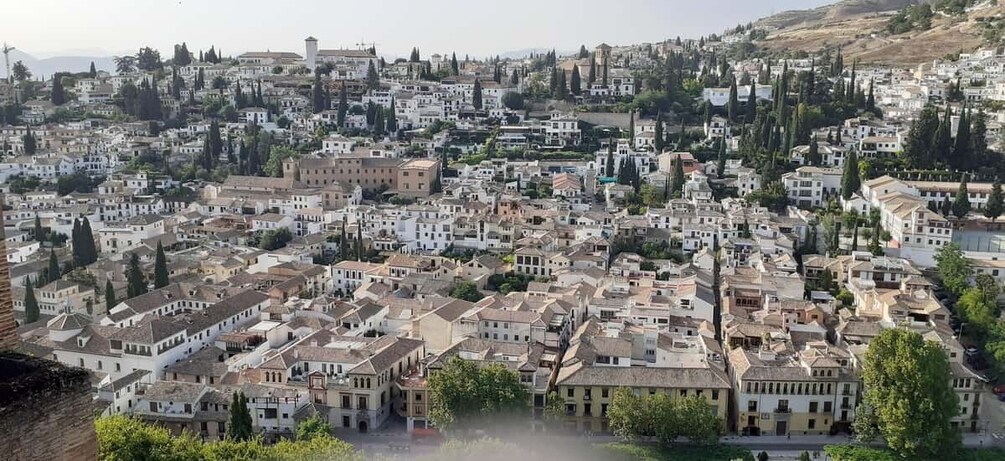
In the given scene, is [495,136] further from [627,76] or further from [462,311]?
[462,311]

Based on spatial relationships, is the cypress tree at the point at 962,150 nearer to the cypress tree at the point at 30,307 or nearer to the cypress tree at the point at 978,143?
the cypress tree at the point at 978,143

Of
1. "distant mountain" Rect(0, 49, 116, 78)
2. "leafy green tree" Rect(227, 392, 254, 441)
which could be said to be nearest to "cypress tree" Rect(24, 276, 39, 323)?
"leafy green tree" Rect(227, 392, 254, 441)

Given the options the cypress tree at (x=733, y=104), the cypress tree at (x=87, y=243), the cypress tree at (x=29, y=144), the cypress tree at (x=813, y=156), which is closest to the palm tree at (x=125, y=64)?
the cypress tree at (x=29, y=144)

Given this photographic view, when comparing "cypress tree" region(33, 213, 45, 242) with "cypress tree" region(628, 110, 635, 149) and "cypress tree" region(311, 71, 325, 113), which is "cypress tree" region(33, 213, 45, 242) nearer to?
"cypress tree" region(311, 71, 325, 113)

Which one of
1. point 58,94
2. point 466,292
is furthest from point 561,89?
point 58,94

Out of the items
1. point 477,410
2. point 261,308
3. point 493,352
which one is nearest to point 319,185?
point 261,308
